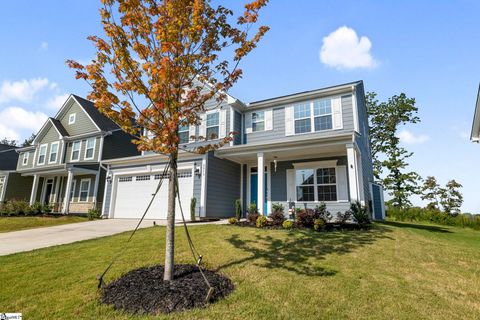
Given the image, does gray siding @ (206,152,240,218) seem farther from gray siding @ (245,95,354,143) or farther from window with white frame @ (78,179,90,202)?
window with white frame @ (78,179,90,202)

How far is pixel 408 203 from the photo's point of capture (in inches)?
913

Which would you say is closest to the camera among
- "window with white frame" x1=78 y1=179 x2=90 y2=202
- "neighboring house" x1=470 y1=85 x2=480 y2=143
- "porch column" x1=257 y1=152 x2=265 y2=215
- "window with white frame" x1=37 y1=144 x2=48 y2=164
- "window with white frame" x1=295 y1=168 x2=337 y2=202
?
"neighboring house" x1=470 y1=85 x2=480 y2=143

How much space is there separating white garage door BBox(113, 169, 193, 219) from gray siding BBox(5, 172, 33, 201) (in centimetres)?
1338

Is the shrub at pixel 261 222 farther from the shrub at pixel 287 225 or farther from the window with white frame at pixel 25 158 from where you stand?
the window with white frame at pixel 25 158

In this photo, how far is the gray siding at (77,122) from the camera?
1942 cm

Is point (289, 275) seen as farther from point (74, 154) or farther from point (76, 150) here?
point (74, 154)

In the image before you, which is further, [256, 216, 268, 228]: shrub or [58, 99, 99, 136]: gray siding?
[58, 99, 99, 136]: gray siding

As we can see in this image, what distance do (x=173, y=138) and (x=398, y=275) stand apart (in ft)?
15.7

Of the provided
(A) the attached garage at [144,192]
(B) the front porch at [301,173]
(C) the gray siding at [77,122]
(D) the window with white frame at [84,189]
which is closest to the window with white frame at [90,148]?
(C) the gray siding at [77,122]

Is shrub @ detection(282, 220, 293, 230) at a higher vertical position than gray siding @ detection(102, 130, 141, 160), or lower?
lower

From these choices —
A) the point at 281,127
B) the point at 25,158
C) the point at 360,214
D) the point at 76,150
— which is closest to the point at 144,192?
the point at 281,127

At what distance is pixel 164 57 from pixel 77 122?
2030 cm

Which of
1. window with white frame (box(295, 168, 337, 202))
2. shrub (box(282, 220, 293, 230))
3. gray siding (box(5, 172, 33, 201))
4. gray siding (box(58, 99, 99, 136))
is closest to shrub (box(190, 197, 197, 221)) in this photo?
shrub (box(282, 220, 293, 230))

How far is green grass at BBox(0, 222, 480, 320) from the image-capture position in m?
3.34
